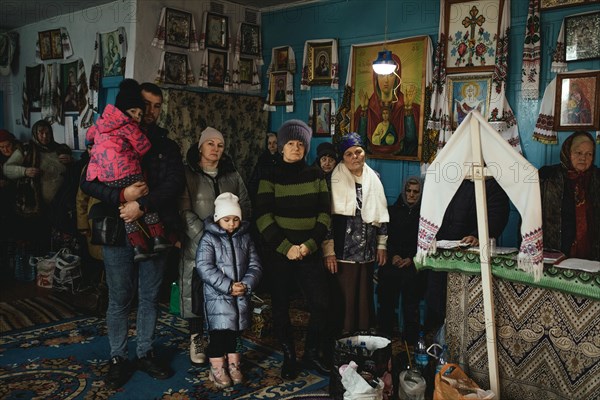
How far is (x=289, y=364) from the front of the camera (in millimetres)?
3707

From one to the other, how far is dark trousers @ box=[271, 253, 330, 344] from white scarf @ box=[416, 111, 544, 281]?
2.38 ft

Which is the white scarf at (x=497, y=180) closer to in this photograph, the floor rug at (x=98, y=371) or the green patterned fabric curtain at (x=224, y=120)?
the floor rug at (x=98, y=371)

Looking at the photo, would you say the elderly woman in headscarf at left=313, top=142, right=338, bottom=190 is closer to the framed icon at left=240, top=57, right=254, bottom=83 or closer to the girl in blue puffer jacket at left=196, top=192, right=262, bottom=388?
the girl in blue puffer jacket at left=196, top=192, right=262, bottom=388

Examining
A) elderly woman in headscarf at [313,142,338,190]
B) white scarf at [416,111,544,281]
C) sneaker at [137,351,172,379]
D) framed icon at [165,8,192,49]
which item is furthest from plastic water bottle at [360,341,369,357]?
framed icon at [165,8,192,49]

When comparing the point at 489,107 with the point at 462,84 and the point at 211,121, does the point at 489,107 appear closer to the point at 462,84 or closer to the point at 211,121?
the point at 462,84

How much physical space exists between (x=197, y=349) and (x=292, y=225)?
116 centimetres

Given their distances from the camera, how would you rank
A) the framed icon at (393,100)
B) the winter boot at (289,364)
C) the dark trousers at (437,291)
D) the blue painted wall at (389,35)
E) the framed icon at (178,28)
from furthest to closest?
the framed icon at (178,28) → the framed icon at (393,100) → the blue painted wall at (389,35) → the dark trousers at (437,291) → the winter boot at (289,364)

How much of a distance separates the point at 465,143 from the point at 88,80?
4807 millimetres

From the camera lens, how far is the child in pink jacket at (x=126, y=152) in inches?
128

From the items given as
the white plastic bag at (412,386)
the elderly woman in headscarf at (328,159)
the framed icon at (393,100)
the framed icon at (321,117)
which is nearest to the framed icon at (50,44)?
the framed icon at (321,117)

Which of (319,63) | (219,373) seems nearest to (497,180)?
(219,373)

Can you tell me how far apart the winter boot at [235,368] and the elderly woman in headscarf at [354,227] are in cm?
80

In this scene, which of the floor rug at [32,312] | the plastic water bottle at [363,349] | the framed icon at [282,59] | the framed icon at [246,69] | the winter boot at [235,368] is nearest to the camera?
the plastic water bottle at [363,349]

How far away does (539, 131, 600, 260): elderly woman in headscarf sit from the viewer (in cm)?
381
